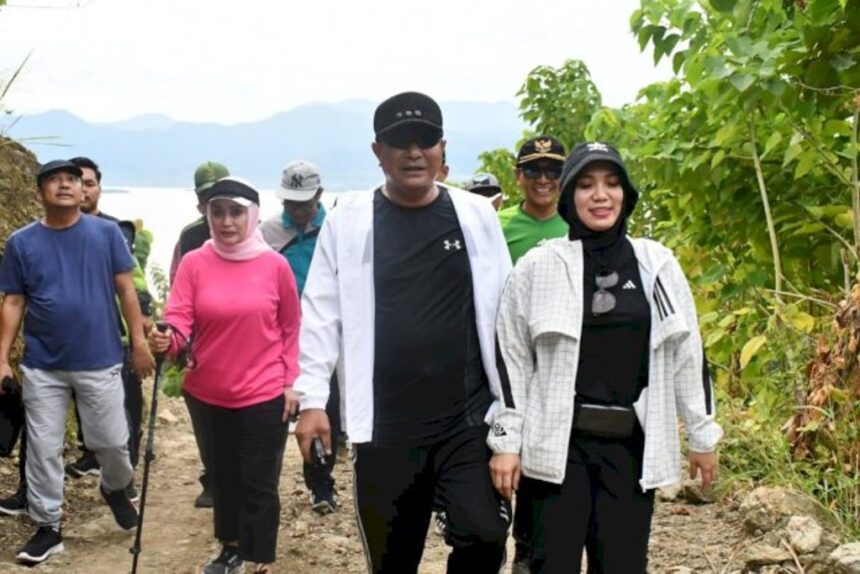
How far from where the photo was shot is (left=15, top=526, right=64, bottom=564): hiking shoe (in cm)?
543

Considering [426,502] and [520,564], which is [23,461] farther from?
[426,502]

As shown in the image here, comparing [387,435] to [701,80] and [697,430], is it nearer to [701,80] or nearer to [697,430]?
[697,430]

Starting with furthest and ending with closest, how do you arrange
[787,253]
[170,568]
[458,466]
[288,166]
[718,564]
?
[288,166] → [787,253] → [170,568] → [718,564] → [458,466]

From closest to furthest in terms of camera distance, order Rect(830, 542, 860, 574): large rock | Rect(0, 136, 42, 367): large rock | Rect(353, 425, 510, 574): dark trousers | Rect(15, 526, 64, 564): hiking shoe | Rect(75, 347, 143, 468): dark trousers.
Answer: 1. Rect(353, 425, 510, 574): dark trousers
2. Rect(830, 542, 860, 574): large rock
3. Rect(15, 526, 64, 564): hiking shoe
4. Rect(75, 347, 143, 468): dark trousers
5. Rect(0, 136, 42, 367): large rock

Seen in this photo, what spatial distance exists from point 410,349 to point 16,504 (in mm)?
3633

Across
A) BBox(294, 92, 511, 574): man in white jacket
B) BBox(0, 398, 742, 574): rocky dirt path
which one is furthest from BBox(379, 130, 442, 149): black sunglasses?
BBox(0, 398, 742, 574): rocky dirt path

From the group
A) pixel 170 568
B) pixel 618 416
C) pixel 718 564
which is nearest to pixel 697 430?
pixel 618 416

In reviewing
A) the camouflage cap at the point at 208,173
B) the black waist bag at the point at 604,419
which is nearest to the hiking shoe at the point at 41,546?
the camouflage cap at the point at 208,173

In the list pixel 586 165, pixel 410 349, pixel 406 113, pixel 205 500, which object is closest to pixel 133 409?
pixel 205 500

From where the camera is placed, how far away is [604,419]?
10.9 ft

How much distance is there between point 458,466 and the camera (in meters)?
3.54

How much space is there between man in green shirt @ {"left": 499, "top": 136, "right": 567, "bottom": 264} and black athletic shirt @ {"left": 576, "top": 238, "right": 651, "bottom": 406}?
1925 mm

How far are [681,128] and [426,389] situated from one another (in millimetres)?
3271

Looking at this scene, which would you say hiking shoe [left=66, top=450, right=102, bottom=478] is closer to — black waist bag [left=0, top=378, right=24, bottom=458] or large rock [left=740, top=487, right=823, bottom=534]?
black waist bag [left=0, top=378, right=24, bottom=458]
